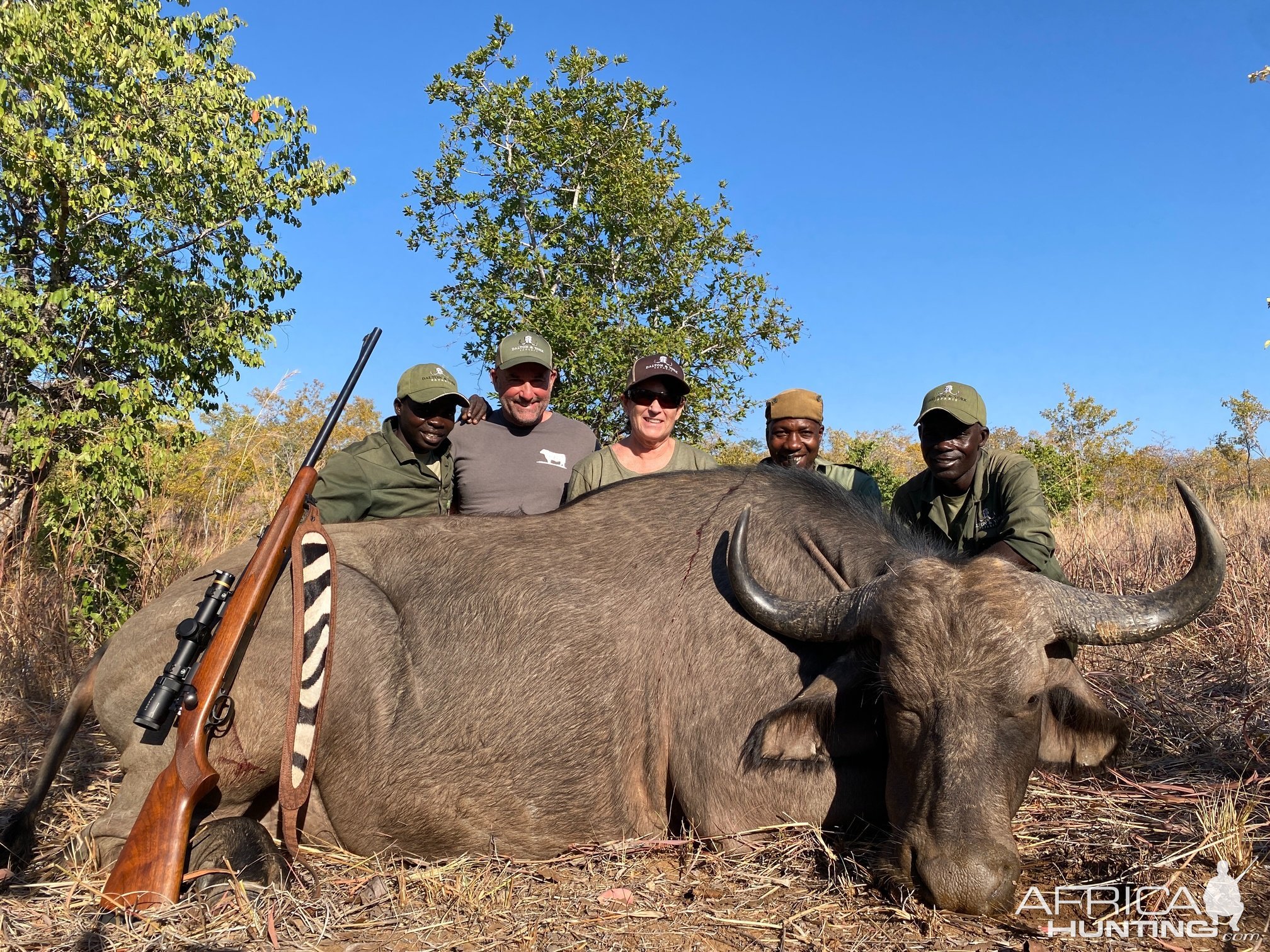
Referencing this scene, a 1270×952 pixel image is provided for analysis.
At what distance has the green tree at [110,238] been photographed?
9383 mm

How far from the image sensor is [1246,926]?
8.92 feet

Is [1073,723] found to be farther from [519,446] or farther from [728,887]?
[519,446]

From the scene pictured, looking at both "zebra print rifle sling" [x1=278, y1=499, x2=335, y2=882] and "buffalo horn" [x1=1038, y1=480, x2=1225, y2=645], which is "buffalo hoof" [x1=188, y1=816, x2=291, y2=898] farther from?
"buffalo horn" [x1=1038, y1=480, x2=1225, y2=645]

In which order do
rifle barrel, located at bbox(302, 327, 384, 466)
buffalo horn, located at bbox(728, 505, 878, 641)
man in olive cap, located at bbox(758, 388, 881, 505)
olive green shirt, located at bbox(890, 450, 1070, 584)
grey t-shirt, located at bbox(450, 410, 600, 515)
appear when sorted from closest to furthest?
buffalo horn, located at bbox(728, 505, 878, 641) < rifle barrel, located at bbox(302, 327, 384, 466) < olive green shirt, located at bbox(890, 450, 1070, 584) < grey t-shirt, located at bbox(450, 410, 600, 515) < man in olive cap, located at bbox(758, 388, 881, 505)

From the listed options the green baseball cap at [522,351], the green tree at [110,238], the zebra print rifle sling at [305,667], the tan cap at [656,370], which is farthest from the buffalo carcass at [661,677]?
the green tree at [110,238]

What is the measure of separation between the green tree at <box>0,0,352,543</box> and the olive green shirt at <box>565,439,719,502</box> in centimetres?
624

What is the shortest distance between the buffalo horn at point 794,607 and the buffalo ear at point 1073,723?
0.77 metres

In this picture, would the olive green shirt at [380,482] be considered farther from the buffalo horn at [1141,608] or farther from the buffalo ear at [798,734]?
the buffalo horn at [1141,608]

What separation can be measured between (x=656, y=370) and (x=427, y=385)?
161 cm

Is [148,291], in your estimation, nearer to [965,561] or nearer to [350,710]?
[350,710]

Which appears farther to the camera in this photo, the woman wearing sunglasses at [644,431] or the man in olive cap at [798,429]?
the man in olive cap at [798,429]

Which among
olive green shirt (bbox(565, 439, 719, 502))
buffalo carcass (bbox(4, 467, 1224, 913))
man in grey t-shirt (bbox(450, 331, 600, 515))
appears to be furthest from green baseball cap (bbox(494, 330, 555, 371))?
buffalo carcass (bbox(4, 467, 1224, 913))

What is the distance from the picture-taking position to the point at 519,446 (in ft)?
20.7

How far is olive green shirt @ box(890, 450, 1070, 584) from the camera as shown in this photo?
4.66m
